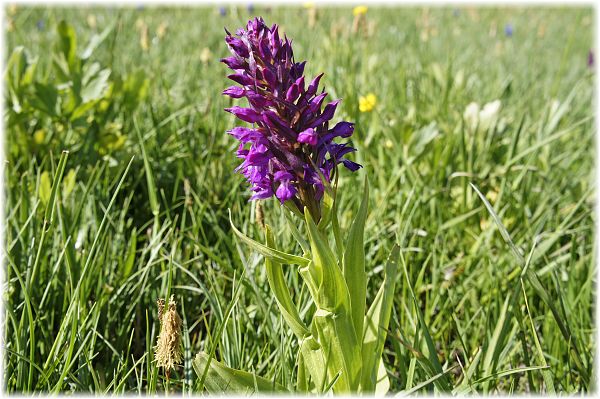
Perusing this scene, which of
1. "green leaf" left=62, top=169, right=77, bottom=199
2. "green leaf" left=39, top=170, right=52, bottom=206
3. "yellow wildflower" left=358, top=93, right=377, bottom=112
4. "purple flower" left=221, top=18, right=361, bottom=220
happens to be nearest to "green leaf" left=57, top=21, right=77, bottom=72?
"green leaf" left=62, top=169, right=77, bottom=199

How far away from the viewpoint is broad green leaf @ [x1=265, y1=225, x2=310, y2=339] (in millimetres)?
1294

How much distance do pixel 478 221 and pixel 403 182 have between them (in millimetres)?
313

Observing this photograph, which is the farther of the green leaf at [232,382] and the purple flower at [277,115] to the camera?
the green leaf at [232,382]

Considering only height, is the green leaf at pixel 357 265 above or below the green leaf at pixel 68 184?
below

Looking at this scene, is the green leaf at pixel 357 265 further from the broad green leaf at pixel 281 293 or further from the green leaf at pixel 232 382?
the green leaf at pixel 232 382

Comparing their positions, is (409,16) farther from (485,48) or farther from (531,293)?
(531,293)

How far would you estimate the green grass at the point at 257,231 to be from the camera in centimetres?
150

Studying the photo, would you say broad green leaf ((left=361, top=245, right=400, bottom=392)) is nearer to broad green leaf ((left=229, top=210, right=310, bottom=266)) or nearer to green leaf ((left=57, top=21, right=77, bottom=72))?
broad green leaf ((left=229, top=210, right=310, bottom=266))

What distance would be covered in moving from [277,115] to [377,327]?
0.49m

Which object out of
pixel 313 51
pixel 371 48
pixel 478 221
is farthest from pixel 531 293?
pixel 371 48

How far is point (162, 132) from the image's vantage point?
9.24 feet

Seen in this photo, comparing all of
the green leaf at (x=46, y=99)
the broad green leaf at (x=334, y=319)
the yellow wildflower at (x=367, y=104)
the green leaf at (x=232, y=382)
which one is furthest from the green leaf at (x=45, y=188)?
the yellow wildflower at (x=367, y=104)

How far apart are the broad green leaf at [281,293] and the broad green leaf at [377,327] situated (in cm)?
14

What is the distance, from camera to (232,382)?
52.4 inches
